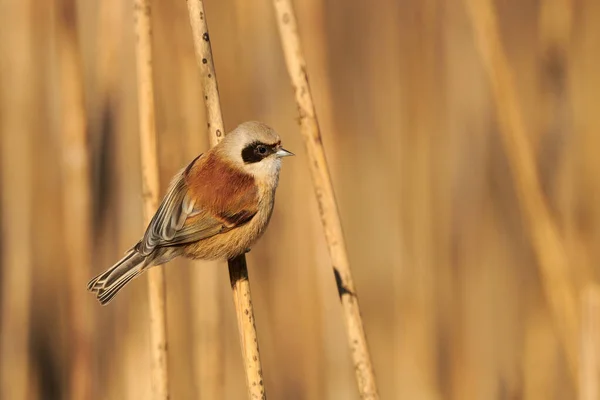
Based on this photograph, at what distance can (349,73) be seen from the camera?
413 centimetres

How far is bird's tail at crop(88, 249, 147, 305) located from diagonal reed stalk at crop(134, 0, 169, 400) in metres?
0.07

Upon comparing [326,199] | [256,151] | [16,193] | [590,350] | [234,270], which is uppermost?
[16,193]

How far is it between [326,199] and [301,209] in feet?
3.85

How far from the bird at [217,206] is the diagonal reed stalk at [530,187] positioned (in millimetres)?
731

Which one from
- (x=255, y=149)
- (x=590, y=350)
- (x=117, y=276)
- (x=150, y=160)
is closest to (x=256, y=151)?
(x=255, y=149)

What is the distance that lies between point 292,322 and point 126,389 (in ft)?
2.30

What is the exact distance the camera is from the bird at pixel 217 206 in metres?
2.12

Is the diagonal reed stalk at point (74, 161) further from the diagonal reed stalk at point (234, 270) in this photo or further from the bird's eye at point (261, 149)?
the diagonal reed stalk at point (234, 270)

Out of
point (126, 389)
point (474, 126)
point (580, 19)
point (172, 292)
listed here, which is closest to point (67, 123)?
point (172, 292)

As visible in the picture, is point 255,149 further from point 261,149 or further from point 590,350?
point 590,350

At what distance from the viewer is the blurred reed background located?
2887 millimetres

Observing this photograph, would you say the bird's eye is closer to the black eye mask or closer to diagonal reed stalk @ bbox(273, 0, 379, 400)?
the black eye mask

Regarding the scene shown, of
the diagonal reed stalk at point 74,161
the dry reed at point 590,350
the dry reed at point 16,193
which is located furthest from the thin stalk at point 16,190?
the dry reed at point 590,350

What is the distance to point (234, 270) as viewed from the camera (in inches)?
77.7
